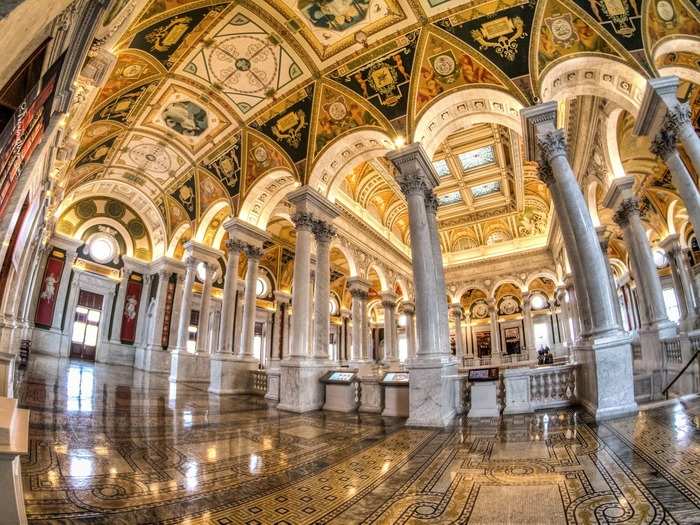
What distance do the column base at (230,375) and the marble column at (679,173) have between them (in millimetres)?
12128

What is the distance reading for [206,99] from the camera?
10.1 metres

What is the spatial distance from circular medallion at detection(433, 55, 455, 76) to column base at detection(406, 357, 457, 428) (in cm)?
684

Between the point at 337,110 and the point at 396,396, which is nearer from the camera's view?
the point at 396,396

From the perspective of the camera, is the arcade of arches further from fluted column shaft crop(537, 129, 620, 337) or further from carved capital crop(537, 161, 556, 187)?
carved capital crop(537, 161, 556, 187)

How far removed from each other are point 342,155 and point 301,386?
689 centimetres

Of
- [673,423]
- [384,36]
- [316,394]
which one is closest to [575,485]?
[673,423]

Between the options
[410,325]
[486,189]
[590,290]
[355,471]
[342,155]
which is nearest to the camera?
[355,471]

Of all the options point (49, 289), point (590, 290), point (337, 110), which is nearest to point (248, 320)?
point (337, 110)

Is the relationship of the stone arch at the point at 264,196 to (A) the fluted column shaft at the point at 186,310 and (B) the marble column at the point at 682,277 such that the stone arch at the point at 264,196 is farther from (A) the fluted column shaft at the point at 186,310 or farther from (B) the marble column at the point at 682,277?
(B) the marble column at the point at 682,277

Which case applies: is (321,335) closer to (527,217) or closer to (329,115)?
(329,115)

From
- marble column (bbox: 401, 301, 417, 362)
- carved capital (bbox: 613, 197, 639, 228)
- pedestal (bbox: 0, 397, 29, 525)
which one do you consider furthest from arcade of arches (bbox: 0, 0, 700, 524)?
marble column (bbox: 401, 301, 417, 362)

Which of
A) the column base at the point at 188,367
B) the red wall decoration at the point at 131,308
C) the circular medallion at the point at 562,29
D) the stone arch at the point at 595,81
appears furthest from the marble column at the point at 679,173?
the red wall decoration at the point at 131,308

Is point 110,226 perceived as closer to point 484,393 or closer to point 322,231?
point 322,231

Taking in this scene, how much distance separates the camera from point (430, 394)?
641 cm
